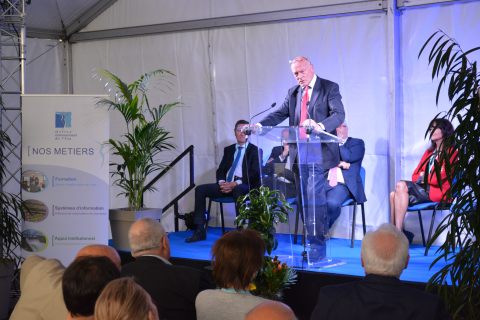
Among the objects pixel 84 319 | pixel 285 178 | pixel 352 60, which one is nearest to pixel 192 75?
pixel 352 60

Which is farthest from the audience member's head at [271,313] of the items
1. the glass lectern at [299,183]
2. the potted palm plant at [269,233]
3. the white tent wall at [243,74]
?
the white tent wall at [243,74]

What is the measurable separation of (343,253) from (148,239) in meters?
2.51

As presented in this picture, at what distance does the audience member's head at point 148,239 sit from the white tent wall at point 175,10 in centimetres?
403

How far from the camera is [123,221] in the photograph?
4691 millimetres

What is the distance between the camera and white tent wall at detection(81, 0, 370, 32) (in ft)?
18.9

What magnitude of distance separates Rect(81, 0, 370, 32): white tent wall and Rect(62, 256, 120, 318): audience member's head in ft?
15.3

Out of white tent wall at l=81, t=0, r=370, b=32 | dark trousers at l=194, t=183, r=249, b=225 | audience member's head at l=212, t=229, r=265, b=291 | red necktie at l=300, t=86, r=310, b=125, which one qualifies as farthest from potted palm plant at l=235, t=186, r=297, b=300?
white tent wall at l=81, t=0, r=370, b=32

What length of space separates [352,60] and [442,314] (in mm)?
4167

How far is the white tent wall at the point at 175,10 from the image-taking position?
5.77 meters

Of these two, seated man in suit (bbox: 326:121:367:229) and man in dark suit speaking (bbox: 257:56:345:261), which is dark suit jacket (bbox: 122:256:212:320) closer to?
man in dark suit speaking (bbox: 257:56:345:261)

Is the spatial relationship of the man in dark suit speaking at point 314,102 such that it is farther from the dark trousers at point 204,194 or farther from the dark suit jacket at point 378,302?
the dark suit jacket at point 378,302

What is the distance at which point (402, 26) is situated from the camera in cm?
506

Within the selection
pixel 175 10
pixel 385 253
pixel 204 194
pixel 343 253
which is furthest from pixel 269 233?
pixel 175 10

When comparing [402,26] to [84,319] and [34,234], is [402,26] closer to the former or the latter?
[34,234]
